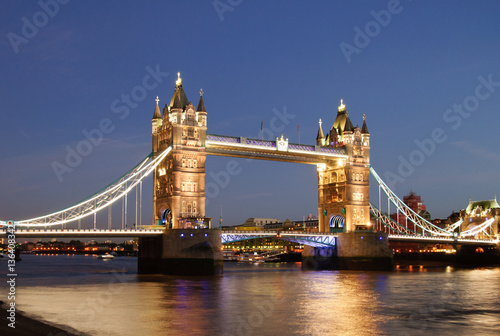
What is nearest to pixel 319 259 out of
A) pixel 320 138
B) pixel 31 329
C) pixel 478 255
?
pixel 320 138

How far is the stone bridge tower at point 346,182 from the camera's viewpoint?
7288 centimetres

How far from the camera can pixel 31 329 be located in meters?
22.8

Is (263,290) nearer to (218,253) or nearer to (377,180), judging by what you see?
(218,253)

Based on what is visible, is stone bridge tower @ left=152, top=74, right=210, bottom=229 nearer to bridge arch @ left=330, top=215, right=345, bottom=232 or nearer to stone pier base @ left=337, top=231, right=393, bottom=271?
stone pier base @ left=337, top=231, right=393, bottom=271

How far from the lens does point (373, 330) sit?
24969 millimetres

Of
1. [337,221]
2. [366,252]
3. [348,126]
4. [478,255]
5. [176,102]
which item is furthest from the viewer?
[478,255]

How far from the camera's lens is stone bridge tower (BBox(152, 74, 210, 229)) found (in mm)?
57781

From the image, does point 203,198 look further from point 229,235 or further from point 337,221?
point 337,221

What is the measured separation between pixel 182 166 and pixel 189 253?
893 centimetres

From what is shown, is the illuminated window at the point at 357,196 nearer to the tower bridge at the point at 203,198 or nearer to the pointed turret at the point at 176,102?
the tower bridge at the point at 203,198

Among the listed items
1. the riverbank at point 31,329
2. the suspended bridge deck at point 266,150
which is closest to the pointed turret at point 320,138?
the suspended bridge deck at point 266,150

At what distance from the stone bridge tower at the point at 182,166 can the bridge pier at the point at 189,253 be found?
2.33 meters

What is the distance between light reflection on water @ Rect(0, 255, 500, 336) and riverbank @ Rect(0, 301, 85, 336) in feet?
3.33

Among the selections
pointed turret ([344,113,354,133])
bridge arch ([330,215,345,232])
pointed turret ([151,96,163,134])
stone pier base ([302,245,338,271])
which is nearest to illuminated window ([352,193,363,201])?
bridge arch ([330,215,345,232])
